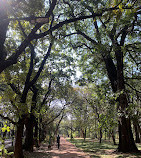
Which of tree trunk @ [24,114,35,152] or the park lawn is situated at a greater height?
tree trunk @ [24,114,35,152]

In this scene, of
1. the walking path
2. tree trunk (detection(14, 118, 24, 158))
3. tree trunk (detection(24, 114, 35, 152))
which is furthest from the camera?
tree trunk (detection(24, 114, 35, 152))

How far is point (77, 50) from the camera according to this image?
519 inches

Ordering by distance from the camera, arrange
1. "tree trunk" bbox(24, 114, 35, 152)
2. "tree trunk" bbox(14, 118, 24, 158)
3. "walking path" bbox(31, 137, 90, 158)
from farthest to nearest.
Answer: "tree trunk" bbox(24, 114, 35, 152) → "walking path" bbox(31, 137, 90, 158) → "tree trunk" bbox(14, 118, 24, 158)

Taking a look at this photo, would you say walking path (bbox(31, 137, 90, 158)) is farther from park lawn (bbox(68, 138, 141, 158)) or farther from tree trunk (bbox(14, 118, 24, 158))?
tree trunk (bbox(14, 118, 24, 158))

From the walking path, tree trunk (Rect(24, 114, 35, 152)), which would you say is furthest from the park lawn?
tree trunk (Rect(24, 114, 35, 152))

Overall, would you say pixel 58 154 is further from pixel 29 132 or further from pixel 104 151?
pixel 104 151

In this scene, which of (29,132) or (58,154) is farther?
(58,154)

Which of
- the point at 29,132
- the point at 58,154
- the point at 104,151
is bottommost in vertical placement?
the point at 58,154

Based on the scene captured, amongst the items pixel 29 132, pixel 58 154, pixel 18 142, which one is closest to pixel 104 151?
pixel 58 154

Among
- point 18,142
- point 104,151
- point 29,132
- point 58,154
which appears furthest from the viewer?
point 58,154

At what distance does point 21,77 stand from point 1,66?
5.92 metres

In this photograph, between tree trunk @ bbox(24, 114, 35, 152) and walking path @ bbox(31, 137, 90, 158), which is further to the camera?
tree trunk @ bbox(24, 114, 35, 152)

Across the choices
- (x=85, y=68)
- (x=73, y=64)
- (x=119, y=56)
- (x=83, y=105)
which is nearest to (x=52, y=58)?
(x=73, y=64)

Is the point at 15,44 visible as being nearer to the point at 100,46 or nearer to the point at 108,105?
the point at 100,46
